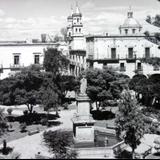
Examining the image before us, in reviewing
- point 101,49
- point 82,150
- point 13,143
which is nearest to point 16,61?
point 101,49

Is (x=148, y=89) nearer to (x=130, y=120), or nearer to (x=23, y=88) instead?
(x=23, y=88)

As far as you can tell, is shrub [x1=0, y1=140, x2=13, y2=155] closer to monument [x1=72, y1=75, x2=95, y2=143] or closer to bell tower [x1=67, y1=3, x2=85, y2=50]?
monument [x1=72, y1=75, x2=95, y2=143]

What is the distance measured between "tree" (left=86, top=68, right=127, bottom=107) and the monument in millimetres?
9220

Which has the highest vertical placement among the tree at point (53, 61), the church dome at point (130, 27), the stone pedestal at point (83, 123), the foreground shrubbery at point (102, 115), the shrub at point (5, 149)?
the church dome at point (130, 27)

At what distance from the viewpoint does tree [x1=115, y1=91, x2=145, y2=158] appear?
2158cm

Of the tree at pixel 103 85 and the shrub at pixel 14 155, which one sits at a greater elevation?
the tree at pixel 103 85

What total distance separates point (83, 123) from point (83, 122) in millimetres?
103

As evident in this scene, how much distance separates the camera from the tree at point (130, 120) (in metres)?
21.6

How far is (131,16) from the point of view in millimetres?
62094

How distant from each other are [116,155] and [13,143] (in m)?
8.77

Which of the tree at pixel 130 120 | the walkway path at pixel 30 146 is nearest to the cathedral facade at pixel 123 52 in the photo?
the walkway path at pixel 30 146

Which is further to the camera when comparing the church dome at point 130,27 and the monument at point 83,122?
the church dome at point 130,27

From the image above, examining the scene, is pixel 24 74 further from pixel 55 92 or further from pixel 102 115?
pixel 102 115

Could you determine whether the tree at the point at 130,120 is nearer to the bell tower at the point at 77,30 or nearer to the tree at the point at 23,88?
the tree at the point at 23,88
